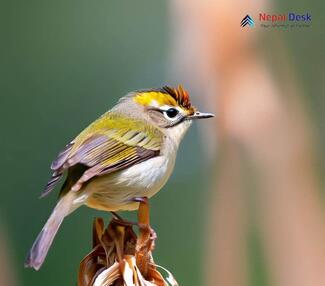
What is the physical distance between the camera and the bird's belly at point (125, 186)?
1.11 metres

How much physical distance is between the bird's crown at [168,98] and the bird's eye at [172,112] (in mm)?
13

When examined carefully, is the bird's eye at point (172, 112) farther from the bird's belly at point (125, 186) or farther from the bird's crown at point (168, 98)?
the bird's belly at point (125, 186)

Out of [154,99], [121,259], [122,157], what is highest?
[154,99]

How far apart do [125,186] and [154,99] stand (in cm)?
22

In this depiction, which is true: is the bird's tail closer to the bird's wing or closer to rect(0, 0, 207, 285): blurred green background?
the bird's wing

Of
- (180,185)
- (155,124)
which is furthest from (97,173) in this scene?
(180,185)

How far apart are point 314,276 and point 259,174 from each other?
0.35m

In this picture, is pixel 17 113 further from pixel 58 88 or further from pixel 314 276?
pixel 314 276

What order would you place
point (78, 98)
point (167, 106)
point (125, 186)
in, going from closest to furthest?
point (125, 186) < point (167, 106) < point (78, 98)

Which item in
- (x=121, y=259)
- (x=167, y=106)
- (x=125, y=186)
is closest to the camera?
(x=121, y=259)

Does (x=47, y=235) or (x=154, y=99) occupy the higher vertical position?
(x=154, y=99)

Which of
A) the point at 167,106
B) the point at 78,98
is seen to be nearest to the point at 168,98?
the point at 167,106

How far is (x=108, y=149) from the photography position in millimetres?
1135

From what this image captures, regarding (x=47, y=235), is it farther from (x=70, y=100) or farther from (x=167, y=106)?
(x=70, y=100)
